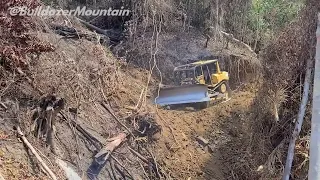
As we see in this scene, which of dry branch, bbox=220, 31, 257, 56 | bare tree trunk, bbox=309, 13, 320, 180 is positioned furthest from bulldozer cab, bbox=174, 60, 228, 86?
bare tree trunk, bbox=309, 13, 320, 180

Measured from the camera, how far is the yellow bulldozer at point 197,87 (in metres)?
9.95

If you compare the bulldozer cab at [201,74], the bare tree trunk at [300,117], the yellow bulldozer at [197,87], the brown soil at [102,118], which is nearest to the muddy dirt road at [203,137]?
the brown soil at [102,118]

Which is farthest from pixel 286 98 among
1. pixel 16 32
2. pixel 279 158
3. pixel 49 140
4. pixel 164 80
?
pixel 16 32

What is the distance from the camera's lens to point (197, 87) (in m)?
9.80

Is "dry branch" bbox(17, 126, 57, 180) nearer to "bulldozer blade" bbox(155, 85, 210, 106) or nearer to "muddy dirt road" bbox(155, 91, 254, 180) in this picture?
"muddy dirt road" bbox(155, 91, 254, 180)

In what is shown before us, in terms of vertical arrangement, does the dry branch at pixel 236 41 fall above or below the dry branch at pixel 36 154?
above

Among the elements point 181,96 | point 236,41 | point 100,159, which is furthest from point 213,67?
point 100,159

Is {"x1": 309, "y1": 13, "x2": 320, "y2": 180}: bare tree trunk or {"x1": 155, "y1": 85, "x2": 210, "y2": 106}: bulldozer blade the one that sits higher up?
{"x1": 309, "y1": 13, "x2": 320, "y2": 180}: bare tree trunk

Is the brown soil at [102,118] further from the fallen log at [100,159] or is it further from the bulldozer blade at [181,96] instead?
the bulldozer blade at [181,96]

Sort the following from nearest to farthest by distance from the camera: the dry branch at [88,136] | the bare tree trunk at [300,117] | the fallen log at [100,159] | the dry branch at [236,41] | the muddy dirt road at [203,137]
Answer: the bare tree trunk at [300,117]
the fallen log at [100,159]
the dry branch at [88,136]
the muddy dirt road at [203,137]
the dry branch at [236,41]

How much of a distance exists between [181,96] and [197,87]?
443 mm

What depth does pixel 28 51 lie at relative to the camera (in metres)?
7.07

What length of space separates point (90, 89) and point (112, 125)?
807 millimetres

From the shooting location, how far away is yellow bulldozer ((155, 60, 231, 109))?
995 cm
